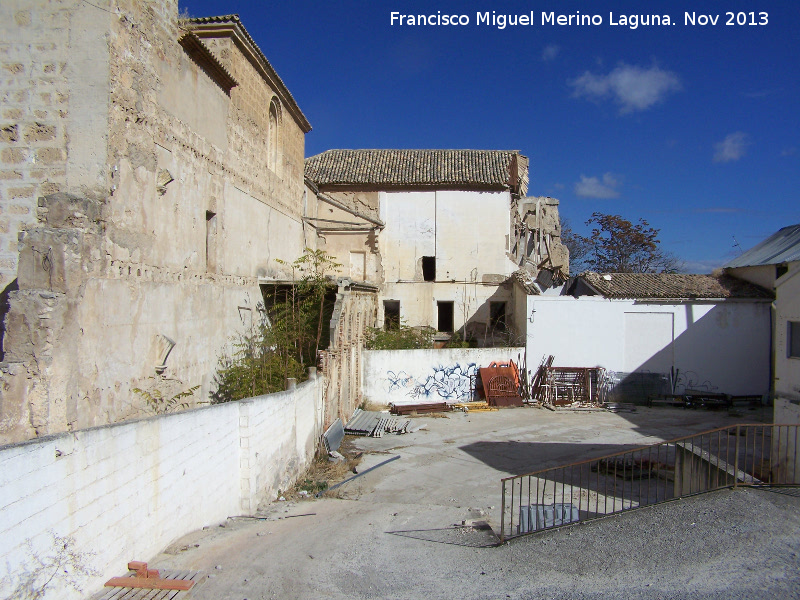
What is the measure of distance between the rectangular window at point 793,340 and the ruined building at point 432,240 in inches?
566

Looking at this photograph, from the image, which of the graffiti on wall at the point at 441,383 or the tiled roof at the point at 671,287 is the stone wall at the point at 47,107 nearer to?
the graffiti on wall at the point at 441,383

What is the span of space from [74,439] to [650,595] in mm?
5669

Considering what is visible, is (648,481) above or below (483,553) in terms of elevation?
above

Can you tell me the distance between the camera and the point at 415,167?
91.6ft

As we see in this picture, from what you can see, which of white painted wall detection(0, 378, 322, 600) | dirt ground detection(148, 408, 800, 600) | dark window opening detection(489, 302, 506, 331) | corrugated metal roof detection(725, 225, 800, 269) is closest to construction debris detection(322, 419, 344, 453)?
dirt ground detection(148, 408, 800, 600)

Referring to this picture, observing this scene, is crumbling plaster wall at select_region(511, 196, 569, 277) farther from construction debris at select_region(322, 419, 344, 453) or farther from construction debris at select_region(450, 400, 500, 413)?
construction debris at select_region(322, 419, 344, 453)

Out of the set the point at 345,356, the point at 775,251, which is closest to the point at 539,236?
the point at 775,251

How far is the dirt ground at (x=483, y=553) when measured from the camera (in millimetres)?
6070

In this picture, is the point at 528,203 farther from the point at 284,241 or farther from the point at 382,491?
the point at 382,491

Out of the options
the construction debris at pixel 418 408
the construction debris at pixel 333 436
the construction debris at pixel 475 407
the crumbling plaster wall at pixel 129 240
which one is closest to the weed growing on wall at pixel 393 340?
the construction debris at pixel 418 408

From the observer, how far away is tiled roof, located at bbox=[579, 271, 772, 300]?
71.5 feet

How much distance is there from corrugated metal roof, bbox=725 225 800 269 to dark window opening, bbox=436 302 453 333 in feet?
39.3

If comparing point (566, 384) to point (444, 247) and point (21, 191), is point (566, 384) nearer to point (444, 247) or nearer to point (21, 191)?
point (444, 247)

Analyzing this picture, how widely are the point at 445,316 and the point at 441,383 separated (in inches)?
300
